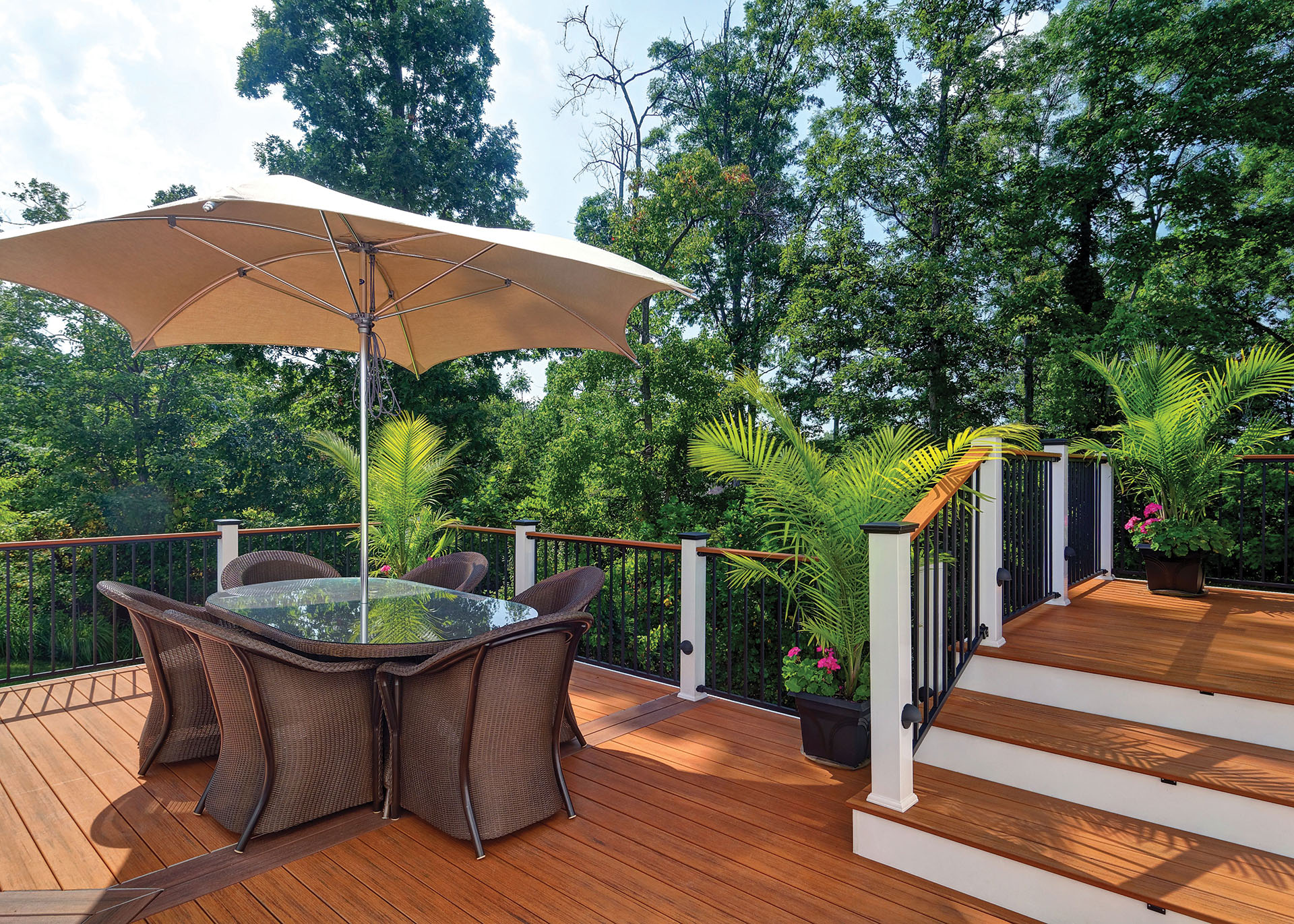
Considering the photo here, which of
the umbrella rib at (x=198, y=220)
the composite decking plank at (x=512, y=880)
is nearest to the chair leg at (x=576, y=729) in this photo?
the composite decking plank at (x=512, y=880)

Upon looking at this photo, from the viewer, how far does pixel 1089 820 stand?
7.68 ft

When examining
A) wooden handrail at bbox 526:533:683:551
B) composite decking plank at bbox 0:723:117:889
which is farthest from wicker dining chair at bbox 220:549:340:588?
wooden handrail at bbox 526:533:683:551

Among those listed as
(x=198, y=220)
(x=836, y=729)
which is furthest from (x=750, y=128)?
(x=836, y=729)

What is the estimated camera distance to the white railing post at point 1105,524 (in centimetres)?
522

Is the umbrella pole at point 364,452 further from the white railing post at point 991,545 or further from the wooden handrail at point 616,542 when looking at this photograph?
the white railing post at point 991,545

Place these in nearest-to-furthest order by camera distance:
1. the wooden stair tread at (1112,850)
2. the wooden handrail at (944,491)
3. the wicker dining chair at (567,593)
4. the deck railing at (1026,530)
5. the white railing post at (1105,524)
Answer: the wooden stair tread at (1112,850) → the wooden handrail at (944,491) → the wicker dining chair at (567,593) → the deck railing at (1026,530) → the white railing post at (1105,524)

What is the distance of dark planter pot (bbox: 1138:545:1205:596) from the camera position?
4.59 metres

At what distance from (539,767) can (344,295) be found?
2.95 meters

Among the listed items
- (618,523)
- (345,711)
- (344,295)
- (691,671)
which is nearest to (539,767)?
(345,711)

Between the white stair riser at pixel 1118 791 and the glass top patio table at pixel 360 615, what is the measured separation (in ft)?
6.13

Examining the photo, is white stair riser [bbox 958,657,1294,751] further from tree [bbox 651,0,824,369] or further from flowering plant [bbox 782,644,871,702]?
tree [bbox 651,0,824,369]

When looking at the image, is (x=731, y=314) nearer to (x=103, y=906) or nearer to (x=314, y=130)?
(x=314, y=130)

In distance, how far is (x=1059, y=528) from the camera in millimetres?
4340

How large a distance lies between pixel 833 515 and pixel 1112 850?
150 centimetres
